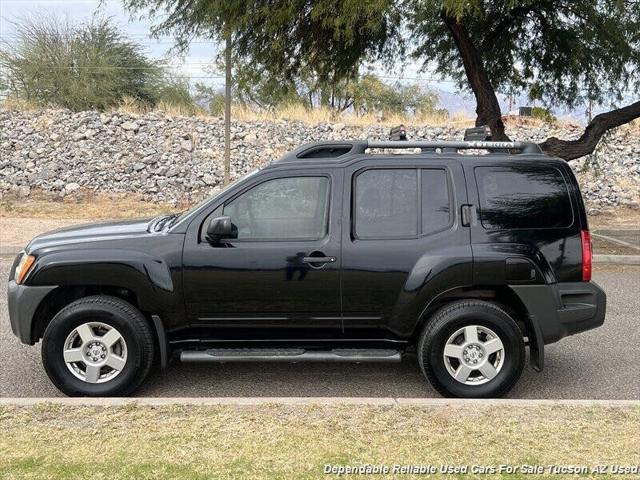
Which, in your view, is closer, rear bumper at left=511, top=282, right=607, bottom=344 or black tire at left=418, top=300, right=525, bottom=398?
black tire at left=418, top=300, right=525, bottom=398

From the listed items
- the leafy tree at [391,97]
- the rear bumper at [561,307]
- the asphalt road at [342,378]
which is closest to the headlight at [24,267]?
the asphalt road at [342,378]

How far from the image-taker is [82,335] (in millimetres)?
5262

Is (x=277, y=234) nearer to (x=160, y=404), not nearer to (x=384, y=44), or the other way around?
(x=160, y=404)

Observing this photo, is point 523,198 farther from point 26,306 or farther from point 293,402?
point 26,306

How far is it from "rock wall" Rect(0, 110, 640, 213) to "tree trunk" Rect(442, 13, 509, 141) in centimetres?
687

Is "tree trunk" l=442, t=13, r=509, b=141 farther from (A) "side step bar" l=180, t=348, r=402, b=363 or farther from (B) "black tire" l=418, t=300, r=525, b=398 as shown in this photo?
(A) "side step bar" l=180, t=348, r=402, b=363

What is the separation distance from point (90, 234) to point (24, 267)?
0.55 metres

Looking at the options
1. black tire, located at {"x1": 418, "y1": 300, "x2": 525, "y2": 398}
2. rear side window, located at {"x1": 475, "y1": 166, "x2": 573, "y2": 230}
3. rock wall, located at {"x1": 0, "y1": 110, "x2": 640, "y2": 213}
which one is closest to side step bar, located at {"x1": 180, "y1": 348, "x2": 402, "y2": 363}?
black tire, located at {"x1": 418, "y1": 300, "x2": 525, "y2": 398}

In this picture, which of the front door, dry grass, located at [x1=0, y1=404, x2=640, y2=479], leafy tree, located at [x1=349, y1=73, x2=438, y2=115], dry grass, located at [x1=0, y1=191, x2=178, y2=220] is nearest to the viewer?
dry grass, located at [x1=0, y1=404, x2=640, y2=479]

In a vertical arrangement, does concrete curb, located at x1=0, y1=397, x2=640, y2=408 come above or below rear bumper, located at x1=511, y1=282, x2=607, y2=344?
below

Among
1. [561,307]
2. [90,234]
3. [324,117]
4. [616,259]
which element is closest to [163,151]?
[324,117]

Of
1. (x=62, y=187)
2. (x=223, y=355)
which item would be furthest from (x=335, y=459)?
(x=62, y=187)

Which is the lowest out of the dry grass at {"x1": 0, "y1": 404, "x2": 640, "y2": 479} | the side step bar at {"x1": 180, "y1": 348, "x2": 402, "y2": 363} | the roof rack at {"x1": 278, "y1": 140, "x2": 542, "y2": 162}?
the dry grass at {"x1": 0, "y1": 404, "x2": 640, "y2": 479}

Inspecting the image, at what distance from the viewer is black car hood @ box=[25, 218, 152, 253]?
17.8 feet
